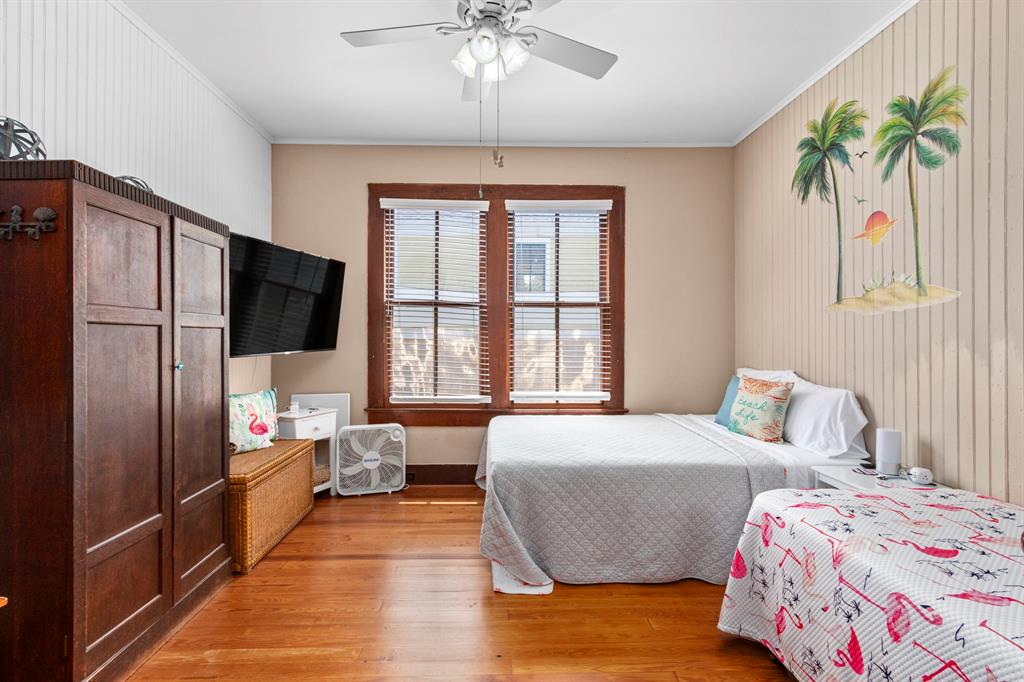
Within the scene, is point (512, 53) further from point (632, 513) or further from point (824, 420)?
point (824, 420)

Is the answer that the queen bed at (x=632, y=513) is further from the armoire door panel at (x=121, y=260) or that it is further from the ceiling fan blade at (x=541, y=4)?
the ceiling fan blade at (x=541, y=4)

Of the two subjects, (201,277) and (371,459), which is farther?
(371,459)

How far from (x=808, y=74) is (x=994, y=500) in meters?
2.46

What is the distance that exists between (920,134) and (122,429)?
3.51 m

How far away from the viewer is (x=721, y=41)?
8.80 feet

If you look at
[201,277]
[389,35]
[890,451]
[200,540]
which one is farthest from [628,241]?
[200,540]

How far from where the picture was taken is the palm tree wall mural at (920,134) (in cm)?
216

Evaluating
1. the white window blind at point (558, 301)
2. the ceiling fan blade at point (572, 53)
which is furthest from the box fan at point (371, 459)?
the ceiling fan blade at point (572, 53)

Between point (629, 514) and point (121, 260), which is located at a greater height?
point (121, 260)

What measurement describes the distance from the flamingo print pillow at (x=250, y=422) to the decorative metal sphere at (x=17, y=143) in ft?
5.27

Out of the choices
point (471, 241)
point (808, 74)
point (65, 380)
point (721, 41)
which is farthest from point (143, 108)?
point (808, 74)

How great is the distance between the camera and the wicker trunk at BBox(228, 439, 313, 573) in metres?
2.59

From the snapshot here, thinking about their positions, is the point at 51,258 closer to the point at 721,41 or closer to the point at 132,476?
the point at 132,476

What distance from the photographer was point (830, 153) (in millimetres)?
2951
